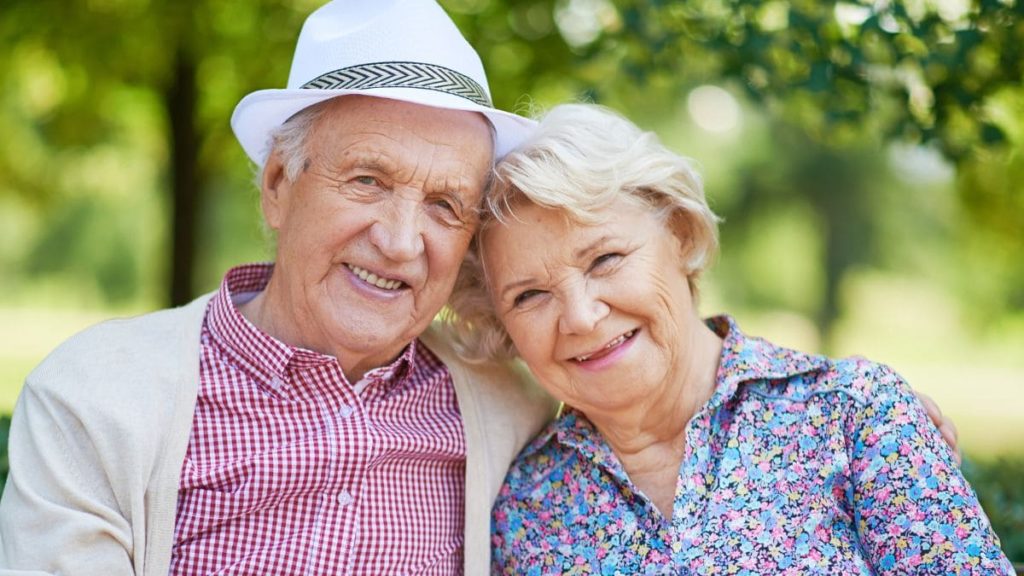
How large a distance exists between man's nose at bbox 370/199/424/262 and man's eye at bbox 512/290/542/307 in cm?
30

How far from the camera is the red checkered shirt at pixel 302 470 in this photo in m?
2.56

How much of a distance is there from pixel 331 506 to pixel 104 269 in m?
22.8

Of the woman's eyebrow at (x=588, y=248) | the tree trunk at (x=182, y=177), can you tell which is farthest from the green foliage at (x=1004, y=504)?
the tree trunk at (x=182, y=177)

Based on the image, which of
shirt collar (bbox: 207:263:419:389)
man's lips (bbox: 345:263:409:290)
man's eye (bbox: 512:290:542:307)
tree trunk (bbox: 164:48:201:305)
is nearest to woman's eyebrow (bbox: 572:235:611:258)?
man's eye (bbox: 512:290:542:307)

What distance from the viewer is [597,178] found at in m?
2.63

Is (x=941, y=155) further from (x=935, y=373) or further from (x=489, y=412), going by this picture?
(x=935, y=373)

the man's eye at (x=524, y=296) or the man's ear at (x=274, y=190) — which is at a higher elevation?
the man's ear at (x=274, y=190)

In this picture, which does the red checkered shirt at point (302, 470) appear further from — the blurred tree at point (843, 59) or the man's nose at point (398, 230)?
the blurred tree at point (843, 59)

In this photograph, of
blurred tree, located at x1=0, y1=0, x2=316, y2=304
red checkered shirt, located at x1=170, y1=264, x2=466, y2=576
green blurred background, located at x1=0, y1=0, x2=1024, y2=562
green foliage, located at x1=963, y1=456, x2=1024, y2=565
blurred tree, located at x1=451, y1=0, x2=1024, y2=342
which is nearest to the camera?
red checkered shirt, located at x1=170, y1=264, x2=466, y2=576

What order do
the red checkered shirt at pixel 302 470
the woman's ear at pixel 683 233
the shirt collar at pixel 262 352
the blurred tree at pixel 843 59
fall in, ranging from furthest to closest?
the blurred tree at pixel 843 59, the woman's ear at pixel 683 233, the shirt collar at pixel 262 352, the red checkered shirt at pixel 302 470

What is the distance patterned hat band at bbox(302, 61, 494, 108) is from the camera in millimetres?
2619

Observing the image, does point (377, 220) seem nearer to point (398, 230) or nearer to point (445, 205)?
point (398, 230)

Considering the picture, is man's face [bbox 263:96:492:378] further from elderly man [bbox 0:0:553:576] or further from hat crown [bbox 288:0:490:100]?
hat crown [bbox 288:0:490:100]

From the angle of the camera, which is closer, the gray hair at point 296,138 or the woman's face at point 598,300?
the woman's face at point 598,300
